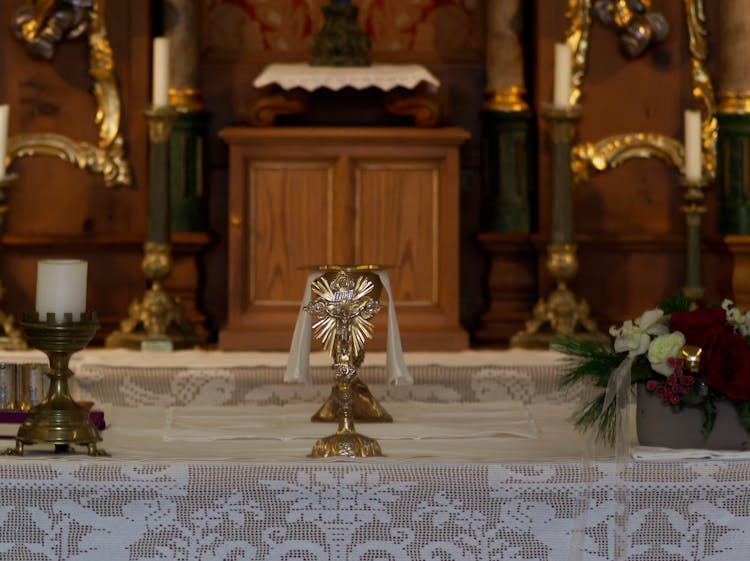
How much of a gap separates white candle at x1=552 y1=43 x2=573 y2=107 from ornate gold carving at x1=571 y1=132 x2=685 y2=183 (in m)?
0.55

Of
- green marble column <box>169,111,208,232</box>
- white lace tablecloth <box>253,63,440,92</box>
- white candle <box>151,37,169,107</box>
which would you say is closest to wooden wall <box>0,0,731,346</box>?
green marble column <box>169,111,208,232</box>

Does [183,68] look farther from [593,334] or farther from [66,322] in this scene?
[66,322]

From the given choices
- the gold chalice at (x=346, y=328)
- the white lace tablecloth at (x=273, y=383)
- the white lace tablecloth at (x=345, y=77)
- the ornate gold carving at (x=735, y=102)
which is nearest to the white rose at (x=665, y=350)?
the gold chalice at (x=346, y=328)

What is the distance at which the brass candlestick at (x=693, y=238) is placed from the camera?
5.35 m

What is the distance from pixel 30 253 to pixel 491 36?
7.18 ft

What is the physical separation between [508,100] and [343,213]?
0.98 m

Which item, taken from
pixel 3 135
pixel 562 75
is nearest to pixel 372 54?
pixel 562 75

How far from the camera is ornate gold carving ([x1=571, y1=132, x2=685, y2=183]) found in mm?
5895

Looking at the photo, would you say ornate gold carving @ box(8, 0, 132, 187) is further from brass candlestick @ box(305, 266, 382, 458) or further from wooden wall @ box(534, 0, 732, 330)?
brass candlestick @ box(305, 266, 382, 458)

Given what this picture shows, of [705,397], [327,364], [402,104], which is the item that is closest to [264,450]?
[705,397]

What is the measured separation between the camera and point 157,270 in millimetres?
5410

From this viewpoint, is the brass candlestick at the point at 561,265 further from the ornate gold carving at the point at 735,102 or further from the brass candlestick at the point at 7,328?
the brass candlestick at the point at 7,328

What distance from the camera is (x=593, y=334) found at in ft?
18.0

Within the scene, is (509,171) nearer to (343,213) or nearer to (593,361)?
(343,213)
